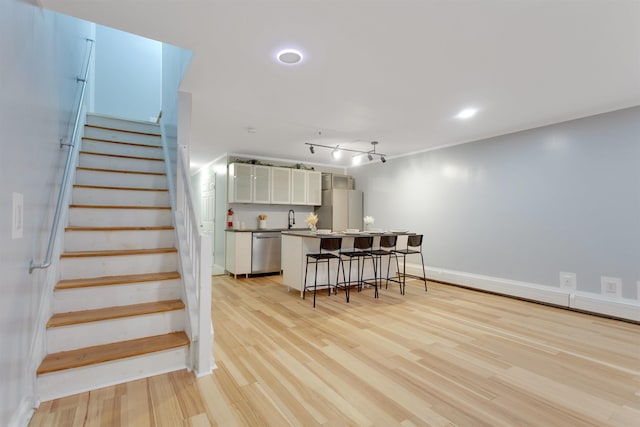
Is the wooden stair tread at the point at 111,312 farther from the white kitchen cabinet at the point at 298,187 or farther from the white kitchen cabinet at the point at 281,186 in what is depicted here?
the white kitchen cabinet at the point at 298,187

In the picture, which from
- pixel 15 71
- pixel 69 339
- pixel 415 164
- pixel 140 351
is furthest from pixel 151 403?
pixel 415 164

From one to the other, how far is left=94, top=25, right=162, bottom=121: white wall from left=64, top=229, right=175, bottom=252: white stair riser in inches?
139

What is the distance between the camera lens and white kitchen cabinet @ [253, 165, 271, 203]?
623 centimetres

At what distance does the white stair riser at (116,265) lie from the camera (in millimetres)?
2402

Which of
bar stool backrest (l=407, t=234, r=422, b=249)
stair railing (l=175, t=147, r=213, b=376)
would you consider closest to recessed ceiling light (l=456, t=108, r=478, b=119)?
bar stool backrest (l=407, t=234, r=422, b=249)

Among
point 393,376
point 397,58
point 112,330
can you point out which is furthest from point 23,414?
point 397,58

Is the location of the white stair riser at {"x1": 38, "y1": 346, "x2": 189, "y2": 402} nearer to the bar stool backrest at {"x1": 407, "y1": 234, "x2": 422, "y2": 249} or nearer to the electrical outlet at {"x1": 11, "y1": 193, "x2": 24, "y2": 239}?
the electrical outlet at {"x1": 11, "y1": 193, "x2": 24, "y2": 239}

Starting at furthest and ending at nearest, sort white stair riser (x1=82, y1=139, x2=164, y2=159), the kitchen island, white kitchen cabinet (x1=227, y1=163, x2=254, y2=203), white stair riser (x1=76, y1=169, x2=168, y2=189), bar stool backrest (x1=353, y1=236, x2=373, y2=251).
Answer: white kitchen cabinet (x1=227, y1=163, x2=254, y2=203)
bar stool backrest (x1=353, y1=236, x2=373, y2=251)
the kitchen island
white stair riser (x1=82, y1=139, x2=164, y2=159)
white stair riser (x1=76, y1=169, x2=168, y2=189)

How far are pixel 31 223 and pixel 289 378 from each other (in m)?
1.88

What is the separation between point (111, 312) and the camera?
2.23 m

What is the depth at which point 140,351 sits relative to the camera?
2102 mm

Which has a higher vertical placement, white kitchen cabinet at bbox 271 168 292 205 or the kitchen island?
white kitchen cabinet at bbox 271 168 292 205

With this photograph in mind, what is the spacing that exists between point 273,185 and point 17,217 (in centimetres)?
500

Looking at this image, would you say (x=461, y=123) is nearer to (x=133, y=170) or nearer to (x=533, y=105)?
(x=533, y=105)
